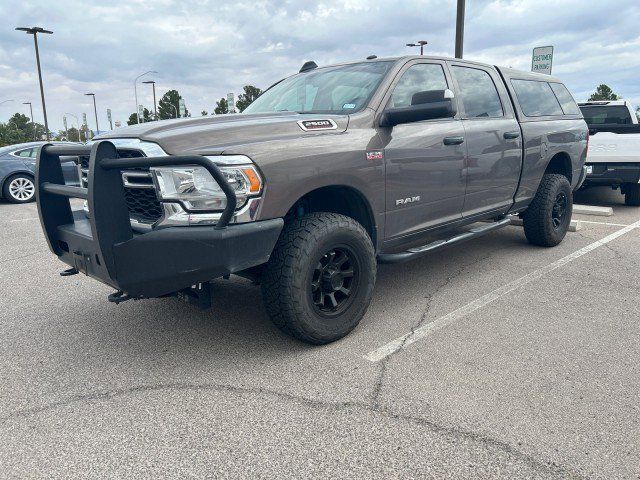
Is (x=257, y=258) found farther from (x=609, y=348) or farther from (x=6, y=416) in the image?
(x=609, y=348)

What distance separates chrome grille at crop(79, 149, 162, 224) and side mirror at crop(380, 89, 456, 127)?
61.9 inches

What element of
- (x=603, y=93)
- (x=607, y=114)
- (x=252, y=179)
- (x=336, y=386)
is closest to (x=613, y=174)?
(x=607, y=114)

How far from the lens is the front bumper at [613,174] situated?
26.2 ft

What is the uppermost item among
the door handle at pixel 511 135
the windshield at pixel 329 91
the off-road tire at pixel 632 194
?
the windshield at pixel 329 91

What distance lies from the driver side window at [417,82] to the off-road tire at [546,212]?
196 cm

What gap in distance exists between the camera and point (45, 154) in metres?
3.12

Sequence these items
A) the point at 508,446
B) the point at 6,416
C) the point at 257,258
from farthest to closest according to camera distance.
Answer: the point at 257,258 < the point at 6,416 < the point at 508,446

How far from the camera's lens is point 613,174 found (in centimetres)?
809

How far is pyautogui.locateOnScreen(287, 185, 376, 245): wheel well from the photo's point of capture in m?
3.28

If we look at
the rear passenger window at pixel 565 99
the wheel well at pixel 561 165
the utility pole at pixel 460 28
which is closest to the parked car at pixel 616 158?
the rear passenger window at pixel 565 99

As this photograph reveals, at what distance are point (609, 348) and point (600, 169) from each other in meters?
6.09

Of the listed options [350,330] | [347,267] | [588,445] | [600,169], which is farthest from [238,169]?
[600,169]

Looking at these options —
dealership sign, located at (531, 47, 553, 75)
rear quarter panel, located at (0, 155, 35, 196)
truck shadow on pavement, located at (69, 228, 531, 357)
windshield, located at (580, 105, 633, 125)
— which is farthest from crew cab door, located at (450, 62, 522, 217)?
rear quarter panel, located at (0, 155, 35, 196)

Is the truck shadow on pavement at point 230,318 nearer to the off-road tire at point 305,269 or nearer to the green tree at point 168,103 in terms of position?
the off-road tire at point 305,269
